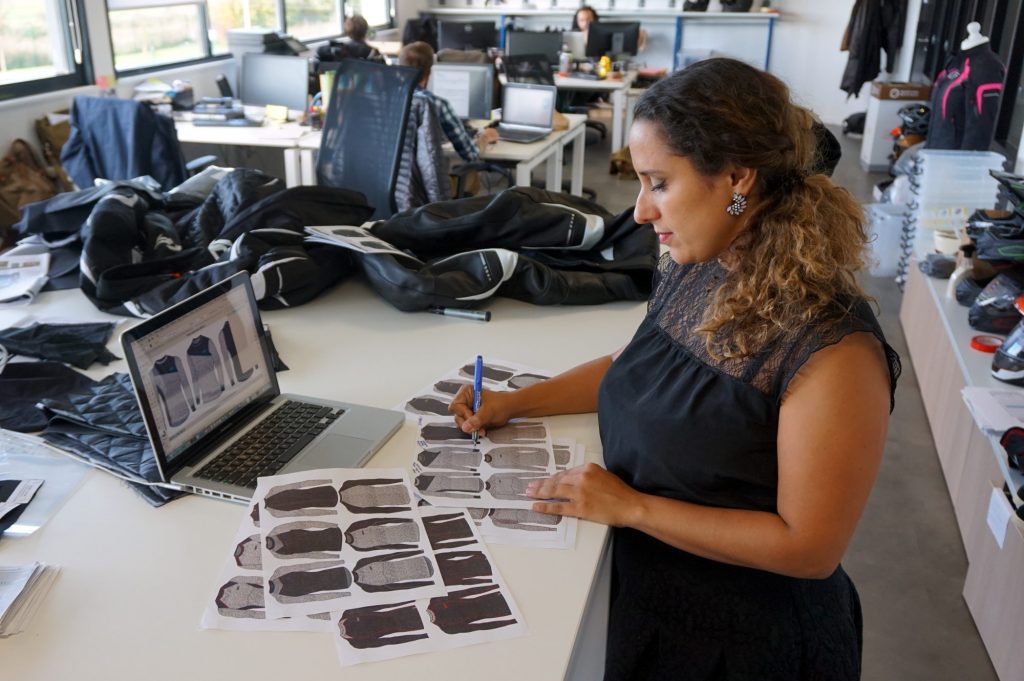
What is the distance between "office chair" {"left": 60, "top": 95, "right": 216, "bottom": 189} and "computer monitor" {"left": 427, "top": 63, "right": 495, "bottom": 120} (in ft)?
5.39

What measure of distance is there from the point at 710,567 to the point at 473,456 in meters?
0.40

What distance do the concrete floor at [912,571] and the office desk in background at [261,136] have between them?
2854 millimetres

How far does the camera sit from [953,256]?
11.7ft

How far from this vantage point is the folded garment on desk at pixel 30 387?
4.85 feet

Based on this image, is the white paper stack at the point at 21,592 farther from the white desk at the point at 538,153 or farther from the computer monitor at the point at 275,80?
the computer monitor at the point at 275,80

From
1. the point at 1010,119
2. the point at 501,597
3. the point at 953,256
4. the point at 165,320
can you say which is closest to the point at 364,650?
the point at 501,597

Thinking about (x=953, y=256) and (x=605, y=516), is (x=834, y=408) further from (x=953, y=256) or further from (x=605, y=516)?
(x=953, y=256)

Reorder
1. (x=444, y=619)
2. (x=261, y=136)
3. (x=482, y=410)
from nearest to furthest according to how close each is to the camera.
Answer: (x=444, y=619) → (x=482, y=410) → (x=261, y=136)

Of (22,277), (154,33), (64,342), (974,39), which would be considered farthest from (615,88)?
(64,342)

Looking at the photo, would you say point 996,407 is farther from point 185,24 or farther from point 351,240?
point 185,24

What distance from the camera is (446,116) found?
4129 millimetres

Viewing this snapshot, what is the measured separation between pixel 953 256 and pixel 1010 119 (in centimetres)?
184

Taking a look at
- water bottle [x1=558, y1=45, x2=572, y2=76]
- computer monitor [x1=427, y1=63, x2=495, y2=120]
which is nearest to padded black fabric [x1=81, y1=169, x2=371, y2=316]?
computer monitor [x1=427, y1=63, x2=495, y2=120]

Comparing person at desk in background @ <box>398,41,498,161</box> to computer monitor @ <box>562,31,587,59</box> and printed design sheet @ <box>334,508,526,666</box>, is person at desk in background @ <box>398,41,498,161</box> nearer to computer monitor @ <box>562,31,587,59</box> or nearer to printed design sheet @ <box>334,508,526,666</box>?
printed design sheet @ <box>334,508,526,666</box>
